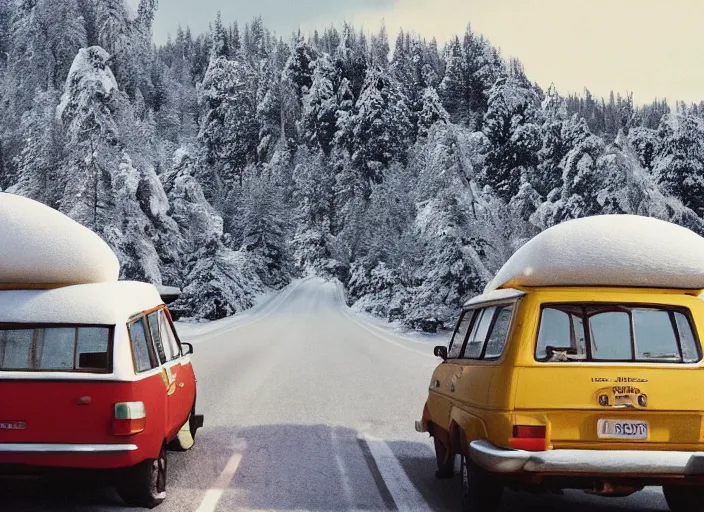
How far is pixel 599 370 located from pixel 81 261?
4219mm

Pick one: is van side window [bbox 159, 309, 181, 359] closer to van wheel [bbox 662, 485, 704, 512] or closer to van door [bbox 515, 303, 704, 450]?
van door [bbox 515, 303, 704, 450]

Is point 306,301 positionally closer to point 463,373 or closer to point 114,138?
point 114,138

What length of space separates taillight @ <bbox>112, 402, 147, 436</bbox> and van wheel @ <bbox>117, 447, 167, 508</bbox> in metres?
0.40

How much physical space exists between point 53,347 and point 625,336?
4.61m

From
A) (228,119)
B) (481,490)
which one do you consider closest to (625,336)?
(481,490)

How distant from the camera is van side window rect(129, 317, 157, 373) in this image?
6266 mm

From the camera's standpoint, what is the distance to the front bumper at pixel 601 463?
5.07m

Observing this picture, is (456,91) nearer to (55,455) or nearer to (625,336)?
(625,336)

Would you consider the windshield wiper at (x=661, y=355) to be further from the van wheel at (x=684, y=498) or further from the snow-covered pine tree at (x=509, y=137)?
the snow-covered pine tree at (x=509, y=137)

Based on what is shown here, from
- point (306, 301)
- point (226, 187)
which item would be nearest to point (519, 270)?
point (306, 301)

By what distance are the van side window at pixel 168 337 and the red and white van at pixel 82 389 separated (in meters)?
1.26

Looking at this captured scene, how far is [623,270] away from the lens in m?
5.55

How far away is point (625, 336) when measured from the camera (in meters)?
5.96

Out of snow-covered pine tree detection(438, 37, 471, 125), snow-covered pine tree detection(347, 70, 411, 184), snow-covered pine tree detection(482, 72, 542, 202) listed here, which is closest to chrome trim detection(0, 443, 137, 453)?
snow-covered pine tree detection(482, 72, 542, 202)
